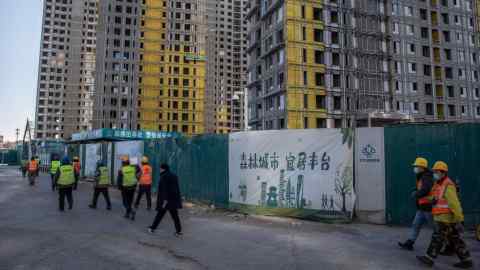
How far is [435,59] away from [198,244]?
54709 mm

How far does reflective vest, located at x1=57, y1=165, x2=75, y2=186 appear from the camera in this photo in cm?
1134

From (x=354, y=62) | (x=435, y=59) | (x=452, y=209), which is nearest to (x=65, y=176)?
(x=452, y=209)

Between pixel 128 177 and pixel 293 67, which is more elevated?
pixel 293 67

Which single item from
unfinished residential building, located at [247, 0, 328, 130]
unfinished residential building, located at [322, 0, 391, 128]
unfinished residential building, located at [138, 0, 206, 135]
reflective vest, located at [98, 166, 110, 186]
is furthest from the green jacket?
unfinished residential building, located at [138, 0, 206, 135]

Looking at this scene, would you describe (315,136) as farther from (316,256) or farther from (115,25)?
(115,25)

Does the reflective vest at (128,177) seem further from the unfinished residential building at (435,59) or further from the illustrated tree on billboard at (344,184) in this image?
the unfinished residential building at (435,59)

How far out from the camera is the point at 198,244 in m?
7.40

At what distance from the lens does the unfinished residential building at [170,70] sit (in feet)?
262

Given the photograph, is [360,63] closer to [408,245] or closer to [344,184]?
[344,184]

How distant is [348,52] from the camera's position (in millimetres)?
45594

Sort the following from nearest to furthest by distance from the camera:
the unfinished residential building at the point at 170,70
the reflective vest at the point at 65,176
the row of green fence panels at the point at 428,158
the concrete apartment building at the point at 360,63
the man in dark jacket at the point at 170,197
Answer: the man in dark jacket at the point at 170,197
the row of green fence panels at the point at 428,158
the reflective vest at the point at 65,176
the concrete apartment building at the point at 360,63
the unfinished residential building at the point at 170,70

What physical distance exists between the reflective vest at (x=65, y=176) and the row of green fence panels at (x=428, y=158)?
9809 millimetres

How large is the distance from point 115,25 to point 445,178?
86.5 m

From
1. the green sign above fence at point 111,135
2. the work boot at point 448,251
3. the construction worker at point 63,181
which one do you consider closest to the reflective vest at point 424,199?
the work boot at point 448,251
